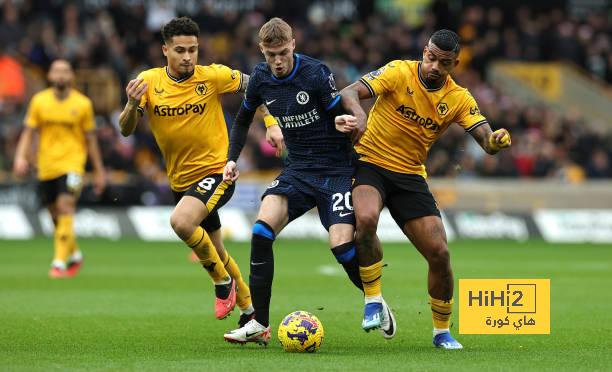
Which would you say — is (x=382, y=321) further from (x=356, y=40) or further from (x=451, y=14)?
(x=451, y=14)

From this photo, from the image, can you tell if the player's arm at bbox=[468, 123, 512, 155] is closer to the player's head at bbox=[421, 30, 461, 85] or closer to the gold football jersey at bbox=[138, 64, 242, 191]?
the player's head at bbox=[421, 30, 461, 85]

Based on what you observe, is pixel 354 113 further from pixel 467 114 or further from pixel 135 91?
pixel 135 91

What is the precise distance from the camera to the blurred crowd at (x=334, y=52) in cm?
2241

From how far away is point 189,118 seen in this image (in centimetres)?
876

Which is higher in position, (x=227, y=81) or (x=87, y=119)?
(x=227, y=81)

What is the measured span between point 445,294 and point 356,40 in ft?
64.1

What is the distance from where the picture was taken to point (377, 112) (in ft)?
27.1

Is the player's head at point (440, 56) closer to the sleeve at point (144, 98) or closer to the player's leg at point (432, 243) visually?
the player's leg at point (432, 243)

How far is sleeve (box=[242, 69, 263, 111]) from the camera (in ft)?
26.5

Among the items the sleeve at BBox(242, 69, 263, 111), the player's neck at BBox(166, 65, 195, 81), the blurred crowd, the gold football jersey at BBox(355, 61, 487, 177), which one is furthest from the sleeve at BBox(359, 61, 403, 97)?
the blurred crowd

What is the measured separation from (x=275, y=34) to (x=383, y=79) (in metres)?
0.99

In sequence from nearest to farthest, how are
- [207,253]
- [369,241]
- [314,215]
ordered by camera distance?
[369,241] < [207,253] < [314,215]

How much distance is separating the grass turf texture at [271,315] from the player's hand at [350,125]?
1660 millimetres

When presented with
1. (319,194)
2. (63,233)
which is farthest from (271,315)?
(63,233)
